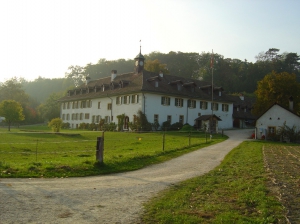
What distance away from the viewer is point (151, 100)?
44438 millimetres

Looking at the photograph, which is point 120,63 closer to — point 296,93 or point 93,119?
point 93,119

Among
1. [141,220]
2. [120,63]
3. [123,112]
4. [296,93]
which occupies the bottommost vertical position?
[141,220]

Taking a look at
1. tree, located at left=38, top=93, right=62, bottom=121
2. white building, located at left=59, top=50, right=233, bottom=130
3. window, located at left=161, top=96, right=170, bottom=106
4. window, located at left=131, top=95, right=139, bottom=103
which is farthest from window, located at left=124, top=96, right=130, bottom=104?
tree, located at left=38, top=93, right=62, bottom=121

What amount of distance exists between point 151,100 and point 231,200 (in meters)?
37.4

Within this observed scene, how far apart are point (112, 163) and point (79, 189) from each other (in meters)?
4.37

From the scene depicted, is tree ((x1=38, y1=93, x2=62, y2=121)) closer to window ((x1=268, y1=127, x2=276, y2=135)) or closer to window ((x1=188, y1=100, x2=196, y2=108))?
window ((x1=188, y1=100, x2=196, y2=108))

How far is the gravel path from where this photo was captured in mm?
5988

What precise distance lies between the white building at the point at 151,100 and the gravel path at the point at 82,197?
30.8 metres

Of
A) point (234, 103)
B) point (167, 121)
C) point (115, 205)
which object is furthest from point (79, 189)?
point (234, 103)

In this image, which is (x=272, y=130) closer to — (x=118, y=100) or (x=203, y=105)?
(x=203, y=105)

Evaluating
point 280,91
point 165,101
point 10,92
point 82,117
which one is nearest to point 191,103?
point 165,101

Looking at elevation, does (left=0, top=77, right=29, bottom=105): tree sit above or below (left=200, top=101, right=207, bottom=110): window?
above

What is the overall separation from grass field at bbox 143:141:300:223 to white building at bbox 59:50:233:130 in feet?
101

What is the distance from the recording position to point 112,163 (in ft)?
41.9
